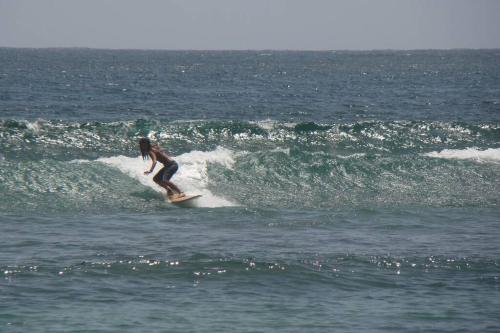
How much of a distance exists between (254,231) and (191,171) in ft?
20.3

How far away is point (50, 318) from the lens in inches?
383

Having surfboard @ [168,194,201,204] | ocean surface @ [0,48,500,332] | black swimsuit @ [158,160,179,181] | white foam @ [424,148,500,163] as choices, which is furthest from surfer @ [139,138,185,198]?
white foam @ [424,148,500,163]

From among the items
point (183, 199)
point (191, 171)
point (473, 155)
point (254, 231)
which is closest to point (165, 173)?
point (183, 199)

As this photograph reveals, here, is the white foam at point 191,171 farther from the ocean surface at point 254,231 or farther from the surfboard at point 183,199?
the surfboard at point 183,199

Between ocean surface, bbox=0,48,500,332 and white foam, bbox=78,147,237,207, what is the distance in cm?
6

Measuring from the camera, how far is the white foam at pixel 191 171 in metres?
18.2

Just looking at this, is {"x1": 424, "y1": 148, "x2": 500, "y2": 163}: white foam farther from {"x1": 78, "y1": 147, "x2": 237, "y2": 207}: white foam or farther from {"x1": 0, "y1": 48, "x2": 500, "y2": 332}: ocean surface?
{"x1": 78, "y1": 147, "x2": 237, "y2": 207}: white foam

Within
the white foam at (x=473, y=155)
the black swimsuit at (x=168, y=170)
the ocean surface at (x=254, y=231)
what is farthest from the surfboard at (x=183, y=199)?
the white foam at (x=473, y=155)

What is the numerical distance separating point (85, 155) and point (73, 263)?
12.3 metres

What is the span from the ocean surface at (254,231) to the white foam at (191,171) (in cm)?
6

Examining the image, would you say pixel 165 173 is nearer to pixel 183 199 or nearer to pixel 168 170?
pixel 168 170

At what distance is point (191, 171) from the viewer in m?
20.6

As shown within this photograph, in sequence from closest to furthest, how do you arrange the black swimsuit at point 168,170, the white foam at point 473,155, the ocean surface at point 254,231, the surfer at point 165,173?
the ocean surface at point 254,231
the surfer at point 165,173
the black swimsuit at point 168,170
the white foam at point 473,155

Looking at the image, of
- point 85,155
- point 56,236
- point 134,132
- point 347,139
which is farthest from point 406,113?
point 56,236
